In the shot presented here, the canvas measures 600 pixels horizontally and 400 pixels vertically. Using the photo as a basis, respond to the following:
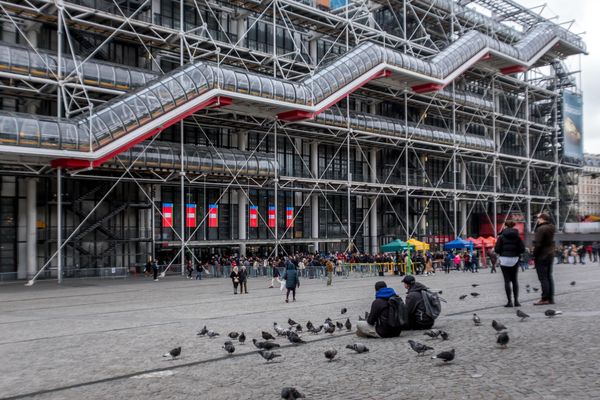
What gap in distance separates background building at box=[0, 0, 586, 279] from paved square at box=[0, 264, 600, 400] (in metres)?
14.7

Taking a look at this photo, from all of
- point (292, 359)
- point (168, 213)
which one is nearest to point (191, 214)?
point (168, 213)

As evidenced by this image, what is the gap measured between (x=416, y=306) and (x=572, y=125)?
61795 millimetres

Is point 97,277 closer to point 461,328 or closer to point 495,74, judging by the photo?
point 461,328

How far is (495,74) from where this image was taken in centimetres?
5750

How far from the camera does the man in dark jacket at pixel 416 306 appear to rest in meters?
10.8

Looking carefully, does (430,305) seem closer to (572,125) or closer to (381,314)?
(381,314)

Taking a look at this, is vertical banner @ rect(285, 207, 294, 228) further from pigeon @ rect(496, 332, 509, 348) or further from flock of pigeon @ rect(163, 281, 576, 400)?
pigeon @ rect(496, 332, 509, 348)

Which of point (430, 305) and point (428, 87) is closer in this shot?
point (430, 305)

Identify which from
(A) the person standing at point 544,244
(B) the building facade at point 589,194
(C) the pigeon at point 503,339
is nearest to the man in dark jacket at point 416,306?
(C) the pigeon at point 503,339

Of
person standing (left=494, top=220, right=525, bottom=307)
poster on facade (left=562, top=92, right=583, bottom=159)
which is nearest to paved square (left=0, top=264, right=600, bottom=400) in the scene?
person standing (left=494, top=220, right=525, bottom=307)

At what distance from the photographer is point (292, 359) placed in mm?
9461

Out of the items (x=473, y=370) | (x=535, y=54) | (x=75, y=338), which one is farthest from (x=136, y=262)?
(x=535, y=54)

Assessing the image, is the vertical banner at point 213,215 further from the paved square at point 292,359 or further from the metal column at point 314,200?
the paved square at point 292,359

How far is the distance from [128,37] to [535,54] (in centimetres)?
3751
